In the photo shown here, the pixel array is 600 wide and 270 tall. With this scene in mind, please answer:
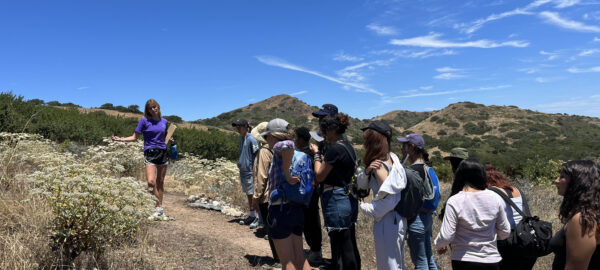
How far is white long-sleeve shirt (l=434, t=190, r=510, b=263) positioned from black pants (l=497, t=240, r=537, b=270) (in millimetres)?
101

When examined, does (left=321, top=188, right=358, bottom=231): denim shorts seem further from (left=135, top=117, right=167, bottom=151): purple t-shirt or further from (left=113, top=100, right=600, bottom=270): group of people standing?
(left=135, top=117, right=167, bottom=151): purple t-shirt

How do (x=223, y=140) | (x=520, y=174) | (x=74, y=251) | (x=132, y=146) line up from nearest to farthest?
(x=74, y=251), (x=132, y=146), (x=520, y=174), (x=223, y=140)

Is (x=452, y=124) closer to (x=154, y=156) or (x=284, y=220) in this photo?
(x=154, y=156)

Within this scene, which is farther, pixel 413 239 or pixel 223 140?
pixel 223 140

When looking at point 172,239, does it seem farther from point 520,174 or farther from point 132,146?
point 520,174

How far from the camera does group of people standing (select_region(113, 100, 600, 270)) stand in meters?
2.11

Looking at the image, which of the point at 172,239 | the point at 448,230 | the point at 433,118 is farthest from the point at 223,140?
the point at 433,118

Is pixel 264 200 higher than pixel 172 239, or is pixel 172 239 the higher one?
pixel 264 200

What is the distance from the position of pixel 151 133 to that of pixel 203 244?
1750 millimetres

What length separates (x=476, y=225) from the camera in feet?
8.01

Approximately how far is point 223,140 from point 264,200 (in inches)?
467

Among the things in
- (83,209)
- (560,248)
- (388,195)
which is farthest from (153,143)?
(560,248)

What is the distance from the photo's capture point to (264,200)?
14.2ft

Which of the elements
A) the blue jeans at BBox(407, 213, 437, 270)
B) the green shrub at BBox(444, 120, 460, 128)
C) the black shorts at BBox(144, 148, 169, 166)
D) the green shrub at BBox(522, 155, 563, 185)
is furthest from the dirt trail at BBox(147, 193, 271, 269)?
the green shrub at BBox(444, 120, 460, 128)
